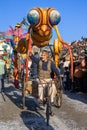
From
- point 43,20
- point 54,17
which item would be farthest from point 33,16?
point 54,17

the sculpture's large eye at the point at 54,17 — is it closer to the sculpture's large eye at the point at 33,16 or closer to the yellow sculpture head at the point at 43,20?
the yellow sculpture head at the point at 43,20

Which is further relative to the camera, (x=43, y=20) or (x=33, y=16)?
(x=43, y=20)

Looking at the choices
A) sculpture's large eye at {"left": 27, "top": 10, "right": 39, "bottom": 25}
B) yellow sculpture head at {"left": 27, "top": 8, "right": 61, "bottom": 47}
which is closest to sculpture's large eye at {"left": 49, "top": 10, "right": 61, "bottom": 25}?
yellow sculpture head at {"left": 27, "top": 8, "right": 61, "bottom": 47}

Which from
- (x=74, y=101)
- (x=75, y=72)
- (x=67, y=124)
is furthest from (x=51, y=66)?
(x=75, y=72)

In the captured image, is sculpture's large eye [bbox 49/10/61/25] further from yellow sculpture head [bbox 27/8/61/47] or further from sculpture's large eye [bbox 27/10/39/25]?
sculpture's large eye [bbox 27/10/39/25]

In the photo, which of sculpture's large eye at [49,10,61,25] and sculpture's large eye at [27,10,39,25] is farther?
sculpture's large eye at [49,10,61,25]

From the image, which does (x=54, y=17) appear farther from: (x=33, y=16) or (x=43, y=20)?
(x=33, y=16)

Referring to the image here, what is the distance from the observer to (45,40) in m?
11.5

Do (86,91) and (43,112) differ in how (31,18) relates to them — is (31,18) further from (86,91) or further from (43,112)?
(86,91)

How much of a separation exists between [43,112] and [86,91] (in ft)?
16.2

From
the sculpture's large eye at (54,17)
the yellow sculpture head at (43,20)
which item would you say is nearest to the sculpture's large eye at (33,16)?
the yellow sculpture head at (43,20)

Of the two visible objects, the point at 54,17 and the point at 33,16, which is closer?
the point at 33,16

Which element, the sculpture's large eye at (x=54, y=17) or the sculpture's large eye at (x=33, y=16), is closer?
the sculpture's large eye at (x=33, y=16)

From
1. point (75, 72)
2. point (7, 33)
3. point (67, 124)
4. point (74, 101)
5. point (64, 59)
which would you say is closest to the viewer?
point (67, 124)
